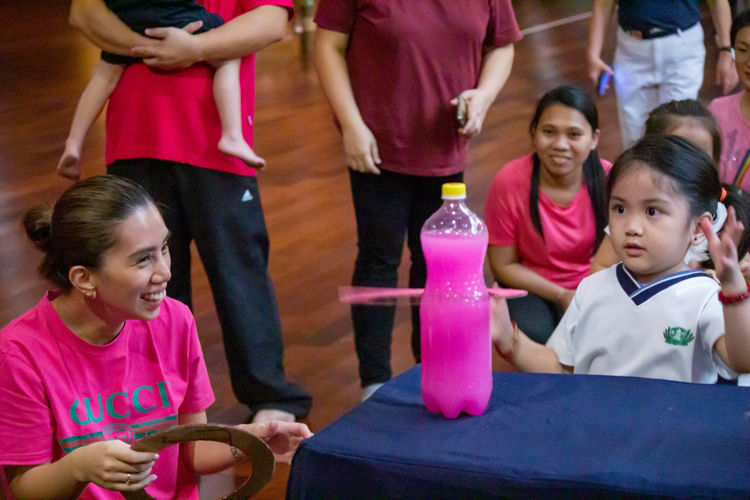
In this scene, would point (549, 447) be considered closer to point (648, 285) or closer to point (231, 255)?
point (648, 285)

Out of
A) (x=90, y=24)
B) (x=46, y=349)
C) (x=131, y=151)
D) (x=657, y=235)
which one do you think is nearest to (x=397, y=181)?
(x=131, y=151)

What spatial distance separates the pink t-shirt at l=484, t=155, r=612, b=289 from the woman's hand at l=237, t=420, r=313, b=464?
1261 millimetres

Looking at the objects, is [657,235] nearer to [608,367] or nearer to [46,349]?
[608,367]

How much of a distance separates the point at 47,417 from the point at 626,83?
2.82m

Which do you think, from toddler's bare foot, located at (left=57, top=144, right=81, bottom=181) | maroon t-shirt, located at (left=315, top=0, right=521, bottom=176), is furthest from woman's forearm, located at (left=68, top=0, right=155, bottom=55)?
maroon t-shirt, located at (left=315, top=0, right=521, bottom=176)

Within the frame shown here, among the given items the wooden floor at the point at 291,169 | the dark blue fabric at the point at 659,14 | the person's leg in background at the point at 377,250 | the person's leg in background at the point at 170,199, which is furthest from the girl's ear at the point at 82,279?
the dark blue fabric at the point at 659,14

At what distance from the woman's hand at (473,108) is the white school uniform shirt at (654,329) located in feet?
2.85

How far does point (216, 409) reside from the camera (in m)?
2.69

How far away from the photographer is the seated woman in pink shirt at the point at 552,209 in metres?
2.44

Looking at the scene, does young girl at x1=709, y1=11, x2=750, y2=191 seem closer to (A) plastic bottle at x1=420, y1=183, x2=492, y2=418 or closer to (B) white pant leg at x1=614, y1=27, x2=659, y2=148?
(B) white pant leg at x1=614, y1=27, x2=659, y2=148

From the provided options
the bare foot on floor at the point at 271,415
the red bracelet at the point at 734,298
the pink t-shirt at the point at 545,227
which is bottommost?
the bare foot on floor at the point at 271,415

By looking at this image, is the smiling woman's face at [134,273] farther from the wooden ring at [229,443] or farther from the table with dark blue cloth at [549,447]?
the table with dark blue cloth at [549,447]

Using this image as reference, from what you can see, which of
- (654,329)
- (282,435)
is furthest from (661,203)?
(282,435)

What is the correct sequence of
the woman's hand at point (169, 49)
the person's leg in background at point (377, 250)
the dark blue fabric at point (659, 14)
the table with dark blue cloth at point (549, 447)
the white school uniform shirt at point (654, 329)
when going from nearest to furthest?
the table with dark blue cloth at point (549, 447) → the white school uniform shirt at point (654, 329) → the woman's hand at point (169, 49) → the person's leg in background at point (377, 250) → the dark blue fabric at point (659, 14)
